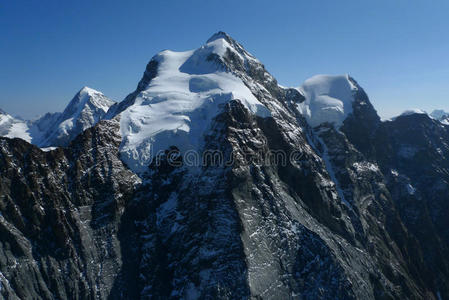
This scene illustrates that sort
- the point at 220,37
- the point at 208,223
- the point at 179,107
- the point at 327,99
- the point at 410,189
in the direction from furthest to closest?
the point at 327,99
the point at 220,37
the point at 410,189
the point at 179,107
the point at 208,223

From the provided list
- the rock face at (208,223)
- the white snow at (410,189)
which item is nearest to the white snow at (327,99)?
the rock face at (208,223)

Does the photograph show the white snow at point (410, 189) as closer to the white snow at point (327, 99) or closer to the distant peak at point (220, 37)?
the white snow at point (327, 99)

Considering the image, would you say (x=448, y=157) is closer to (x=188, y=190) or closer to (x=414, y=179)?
(x=414, y=179)

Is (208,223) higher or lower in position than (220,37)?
lower

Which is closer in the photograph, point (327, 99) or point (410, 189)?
point (410, 189)

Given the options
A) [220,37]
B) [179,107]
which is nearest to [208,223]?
[179,107]

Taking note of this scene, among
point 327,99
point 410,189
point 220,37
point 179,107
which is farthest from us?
point 327,99

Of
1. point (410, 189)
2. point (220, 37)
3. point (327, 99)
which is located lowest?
point (410, 189)

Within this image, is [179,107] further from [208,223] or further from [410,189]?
[410,189]

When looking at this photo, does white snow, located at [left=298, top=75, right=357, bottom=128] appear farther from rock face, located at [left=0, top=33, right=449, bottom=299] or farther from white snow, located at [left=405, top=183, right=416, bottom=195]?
white snow, located at [left=405, top=183, right=416, bottom=195]

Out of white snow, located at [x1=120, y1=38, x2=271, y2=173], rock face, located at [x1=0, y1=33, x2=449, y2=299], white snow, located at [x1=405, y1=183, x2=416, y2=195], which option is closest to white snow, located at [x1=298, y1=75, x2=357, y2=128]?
rock face, located at [x1=0, y1=33, x2=449, y2=299]
